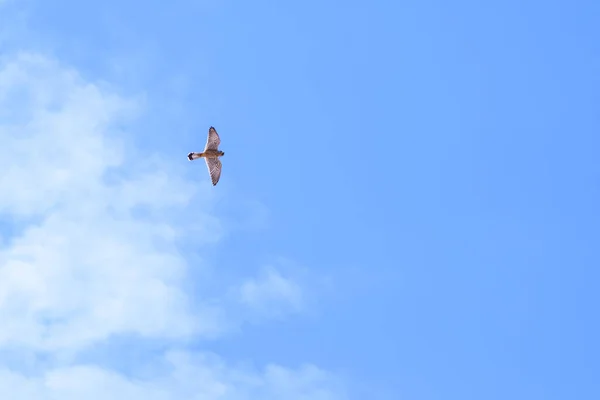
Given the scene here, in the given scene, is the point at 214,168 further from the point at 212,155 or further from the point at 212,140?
the point at 212,140

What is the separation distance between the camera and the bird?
12294 cm

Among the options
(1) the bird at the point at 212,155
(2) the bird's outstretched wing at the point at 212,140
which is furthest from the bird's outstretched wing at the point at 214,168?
(2) the bird's outstretched wing at the point at 212,140

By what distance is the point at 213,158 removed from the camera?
124 m

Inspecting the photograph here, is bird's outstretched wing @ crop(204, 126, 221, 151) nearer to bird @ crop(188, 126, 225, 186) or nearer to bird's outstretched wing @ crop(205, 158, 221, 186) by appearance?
bird @ crop(188, 126, 225, 186)

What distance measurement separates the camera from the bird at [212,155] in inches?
4840

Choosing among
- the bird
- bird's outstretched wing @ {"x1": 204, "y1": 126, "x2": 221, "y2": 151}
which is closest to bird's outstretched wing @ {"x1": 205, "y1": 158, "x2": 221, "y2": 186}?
the bird

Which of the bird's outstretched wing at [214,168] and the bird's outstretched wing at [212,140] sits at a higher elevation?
the bird's outstretched wing at [212,140]

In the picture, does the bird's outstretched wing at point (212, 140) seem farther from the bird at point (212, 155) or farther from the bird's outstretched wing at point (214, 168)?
the bird's outstretched wing at point (214, 168)

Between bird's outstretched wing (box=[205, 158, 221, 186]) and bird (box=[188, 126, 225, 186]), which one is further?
bird's outstretched wing (box=[205, 158, 221, 186])

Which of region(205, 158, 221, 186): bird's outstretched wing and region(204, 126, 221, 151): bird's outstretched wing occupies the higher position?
region(204, 126, 221, 151): bird's outstretched wing

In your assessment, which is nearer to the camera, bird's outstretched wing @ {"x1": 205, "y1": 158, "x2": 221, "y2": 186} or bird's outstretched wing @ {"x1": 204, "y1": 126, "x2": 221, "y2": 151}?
bird's outstretched wing @ {"x1": 204, "y1": 126, "x2": 221, "y2": 151}

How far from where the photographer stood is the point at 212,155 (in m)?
124

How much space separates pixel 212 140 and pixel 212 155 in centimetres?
195

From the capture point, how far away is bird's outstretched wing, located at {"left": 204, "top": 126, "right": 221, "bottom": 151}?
122 metres
